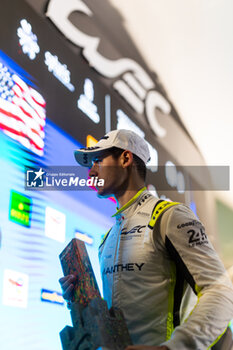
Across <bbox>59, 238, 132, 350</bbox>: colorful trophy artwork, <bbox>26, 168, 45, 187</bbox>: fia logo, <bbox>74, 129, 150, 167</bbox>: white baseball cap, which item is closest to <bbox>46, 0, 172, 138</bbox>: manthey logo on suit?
<bbox>26, 168, 45, 187</bbox>: fia logo

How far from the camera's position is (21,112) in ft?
7.10

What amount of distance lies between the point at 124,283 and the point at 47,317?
3.53 ft

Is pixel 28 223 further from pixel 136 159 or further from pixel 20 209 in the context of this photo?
pixel 136 159

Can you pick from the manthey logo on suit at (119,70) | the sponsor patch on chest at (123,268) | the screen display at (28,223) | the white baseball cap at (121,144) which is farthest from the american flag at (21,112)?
the sponsor patch on chest at (123,268)

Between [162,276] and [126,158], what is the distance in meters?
0.34

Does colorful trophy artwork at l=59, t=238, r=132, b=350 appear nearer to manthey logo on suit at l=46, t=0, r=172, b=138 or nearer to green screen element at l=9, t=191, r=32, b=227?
green screen element at l=9, t=191, r=32, b=227

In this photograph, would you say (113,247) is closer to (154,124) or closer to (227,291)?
(227,291)

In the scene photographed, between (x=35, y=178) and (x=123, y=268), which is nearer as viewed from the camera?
(x=123, y=268)

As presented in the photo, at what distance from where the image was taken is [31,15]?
2.46 meters

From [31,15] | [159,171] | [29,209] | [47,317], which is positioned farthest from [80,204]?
[159,171]

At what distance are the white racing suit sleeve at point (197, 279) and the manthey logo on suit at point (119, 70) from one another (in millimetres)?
1861

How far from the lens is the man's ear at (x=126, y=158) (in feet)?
4.24

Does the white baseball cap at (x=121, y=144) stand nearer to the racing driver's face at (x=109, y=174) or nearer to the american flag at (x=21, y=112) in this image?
the racing driver's face at (x=109, y=174)

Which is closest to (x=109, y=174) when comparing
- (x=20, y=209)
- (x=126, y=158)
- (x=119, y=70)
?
(x=126, y=158)
